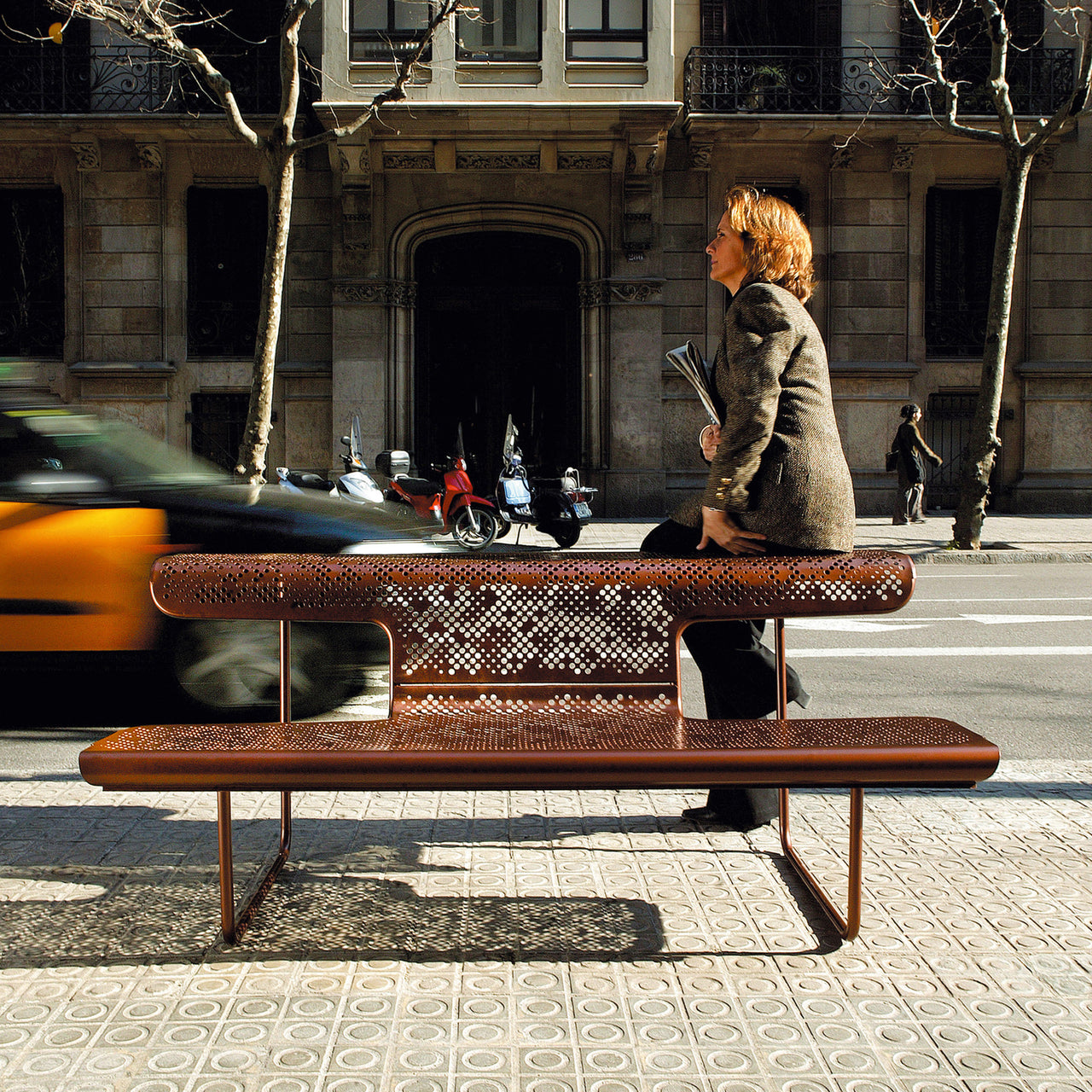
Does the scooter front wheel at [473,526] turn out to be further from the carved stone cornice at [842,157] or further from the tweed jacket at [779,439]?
the tweed jacket at [779,439]

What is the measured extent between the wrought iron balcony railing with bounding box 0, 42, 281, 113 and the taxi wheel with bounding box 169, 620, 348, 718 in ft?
57.6

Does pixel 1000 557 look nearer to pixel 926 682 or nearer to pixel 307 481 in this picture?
A: pixel 926 682

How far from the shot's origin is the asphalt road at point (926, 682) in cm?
539

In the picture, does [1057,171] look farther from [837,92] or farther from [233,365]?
[233,365]

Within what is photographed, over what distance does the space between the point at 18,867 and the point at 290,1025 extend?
146 centimetres

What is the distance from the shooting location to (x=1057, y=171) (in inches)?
837

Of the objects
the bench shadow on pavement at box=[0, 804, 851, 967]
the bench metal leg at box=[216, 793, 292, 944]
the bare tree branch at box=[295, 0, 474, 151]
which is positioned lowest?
the bench shadow on pavement at box=[0, 804, 851, 967]

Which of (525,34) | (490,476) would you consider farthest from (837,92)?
(490,476)

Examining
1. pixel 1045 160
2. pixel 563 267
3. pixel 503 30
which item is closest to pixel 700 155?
pixel 563 267

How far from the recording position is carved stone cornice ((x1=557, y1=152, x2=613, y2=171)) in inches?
805

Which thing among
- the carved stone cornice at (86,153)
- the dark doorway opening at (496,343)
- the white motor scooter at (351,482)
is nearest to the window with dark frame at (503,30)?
the dark doorway opening at (496,343)

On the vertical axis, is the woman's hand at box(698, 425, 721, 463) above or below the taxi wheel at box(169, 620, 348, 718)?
above

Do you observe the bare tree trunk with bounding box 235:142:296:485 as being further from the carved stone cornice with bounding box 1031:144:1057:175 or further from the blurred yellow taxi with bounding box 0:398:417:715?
the carved stone cornice with bounding box 1031:144:1057:175

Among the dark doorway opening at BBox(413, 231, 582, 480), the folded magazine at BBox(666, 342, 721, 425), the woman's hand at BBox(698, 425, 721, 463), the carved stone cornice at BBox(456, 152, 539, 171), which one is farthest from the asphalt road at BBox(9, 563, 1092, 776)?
the carved stone cornice at BBox(456, 152, 539, 171)
